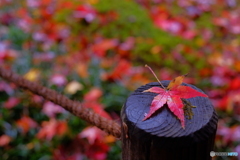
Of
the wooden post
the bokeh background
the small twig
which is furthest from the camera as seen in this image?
the bokeh background

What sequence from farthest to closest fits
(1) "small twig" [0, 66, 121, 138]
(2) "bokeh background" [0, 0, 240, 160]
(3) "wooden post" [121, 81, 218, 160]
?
(2) "bokeh background" [0, 0, 240, 160], (1) "small twig" [0, 66, 121, 138], (3) "wooden post" [121, 81, 218, 160]

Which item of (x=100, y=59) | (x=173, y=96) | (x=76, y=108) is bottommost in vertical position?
(x=100, y=59)

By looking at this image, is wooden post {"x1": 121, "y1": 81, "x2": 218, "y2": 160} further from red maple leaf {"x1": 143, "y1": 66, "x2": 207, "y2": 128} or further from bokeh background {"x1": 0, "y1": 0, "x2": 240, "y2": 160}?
bokeh background {"x1": 0, "y1": 0, "x2": 240, "y2": 160}

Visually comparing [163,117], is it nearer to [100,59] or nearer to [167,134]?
[167,134]

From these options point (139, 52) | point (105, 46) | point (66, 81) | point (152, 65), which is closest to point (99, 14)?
point (105, 46)

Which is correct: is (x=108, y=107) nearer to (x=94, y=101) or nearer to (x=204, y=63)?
(x=94, y=101)

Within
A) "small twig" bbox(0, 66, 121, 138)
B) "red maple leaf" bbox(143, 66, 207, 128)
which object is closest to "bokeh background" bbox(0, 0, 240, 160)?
"small twig" bbox(0, 66, 121, 138)

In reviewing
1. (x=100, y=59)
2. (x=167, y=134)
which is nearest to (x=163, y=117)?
(x=167, y=134)
